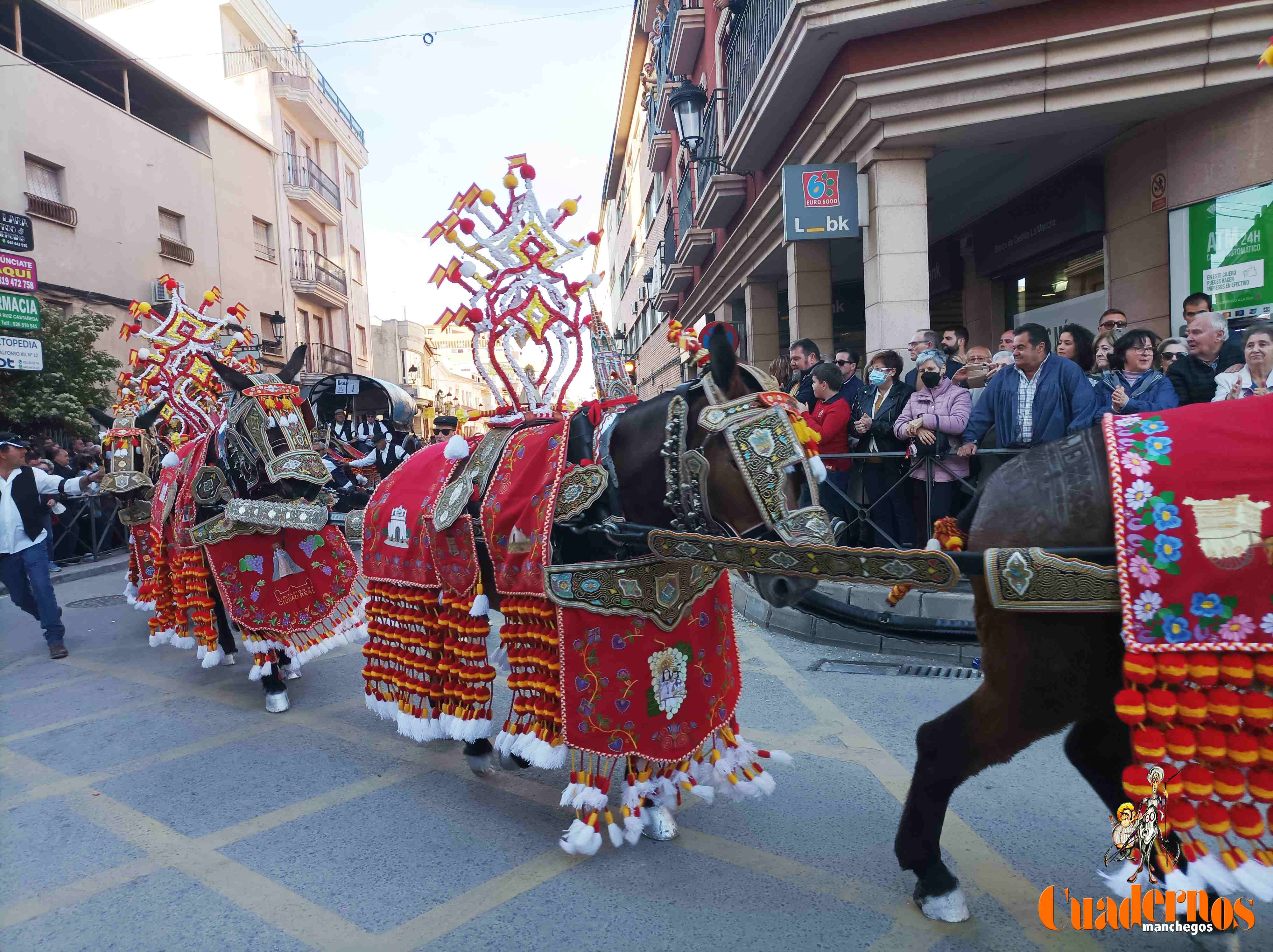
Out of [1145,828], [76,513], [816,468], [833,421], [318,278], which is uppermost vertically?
[318,278]

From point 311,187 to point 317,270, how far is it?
2702 mm

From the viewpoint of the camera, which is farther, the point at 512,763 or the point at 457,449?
the point at 512,763

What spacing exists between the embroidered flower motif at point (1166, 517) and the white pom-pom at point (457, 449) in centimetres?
253

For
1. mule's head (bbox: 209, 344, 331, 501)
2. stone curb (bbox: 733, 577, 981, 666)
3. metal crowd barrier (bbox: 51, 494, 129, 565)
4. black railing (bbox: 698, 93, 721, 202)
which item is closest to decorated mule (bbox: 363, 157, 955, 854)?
mule's head (bbox: 209, 344, 331, 501)

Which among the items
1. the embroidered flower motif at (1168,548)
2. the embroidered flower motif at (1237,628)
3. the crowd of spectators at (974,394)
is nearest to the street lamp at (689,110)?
the crowd of spectators at (974,394)

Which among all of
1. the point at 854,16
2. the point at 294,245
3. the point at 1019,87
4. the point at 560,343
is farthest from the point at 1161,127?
the point at 294,245

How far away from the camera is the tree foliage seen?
1145 centimetres

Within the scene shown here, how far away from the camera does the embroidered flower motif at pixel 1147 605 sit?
1.80m

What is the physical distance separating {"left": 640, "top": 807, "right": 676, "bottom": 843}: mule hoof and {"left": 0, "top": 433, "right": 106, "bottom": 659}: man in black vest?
17.9 ft

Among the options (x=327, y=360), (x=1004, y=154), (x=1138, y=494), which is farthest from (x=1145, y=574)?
(x=327, y=360)

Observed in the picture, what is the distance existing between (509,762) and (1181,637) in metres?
2.80

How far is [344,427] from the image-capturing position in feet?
45.1

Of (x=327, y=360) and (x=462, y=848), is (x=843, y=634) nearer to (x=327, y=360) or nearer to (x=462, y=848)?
(x=462, y=848)

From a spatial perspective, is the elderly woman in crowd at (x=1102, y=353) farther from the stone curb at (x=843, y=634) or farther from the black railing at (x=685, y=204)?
the black railing at (x=685, y=204)
